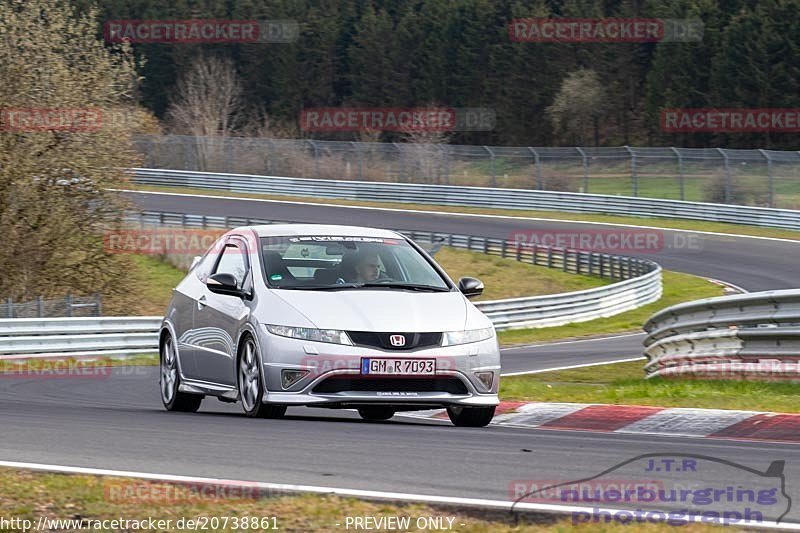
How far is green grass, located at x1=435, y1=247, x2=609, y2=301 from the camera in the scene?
1485 inches

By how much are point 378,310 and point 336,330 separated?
0.37 metres

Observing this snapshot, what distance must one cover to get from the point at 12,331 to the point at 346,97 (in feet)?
269

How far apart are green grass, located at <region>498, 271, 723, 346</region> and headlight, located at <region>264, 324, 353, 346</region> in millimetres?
18130

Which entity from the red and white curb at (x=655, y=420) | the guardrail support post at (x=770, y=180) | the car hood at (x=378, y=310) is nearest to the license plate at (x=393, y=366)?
the car hood at (x=378, y=310)

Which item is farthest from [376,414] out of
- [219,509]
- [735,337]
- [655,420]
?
[219,509]

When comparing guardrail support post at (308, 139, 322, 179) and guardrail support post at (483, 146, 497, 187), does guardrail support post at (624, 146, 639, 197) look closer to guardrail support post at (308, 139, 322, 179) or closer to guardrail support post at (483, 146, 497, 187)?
guardrail support post at (483, 146, 497, 187)

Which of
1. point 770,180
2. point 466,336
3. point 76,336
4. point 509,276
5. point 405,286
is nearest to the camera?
point 466,336

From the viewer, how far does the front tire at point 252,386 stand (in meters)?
9.92

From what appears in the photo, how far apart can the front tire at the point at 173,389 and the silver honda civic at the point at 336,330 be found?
0.16 metres

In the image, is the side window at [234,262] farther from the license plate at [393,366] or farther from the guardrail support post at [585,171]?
the guardrail support post at [585,171]

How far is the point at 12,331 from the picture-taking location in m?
21.3

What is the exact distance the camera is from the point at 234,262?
11.0 metres

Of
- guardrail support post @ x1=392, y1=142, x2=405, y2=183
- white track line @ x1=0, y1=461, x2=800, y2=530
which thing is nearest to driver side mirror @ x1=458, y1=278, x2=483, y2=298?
white track line @ x1=0, y1=461, x2=800, y2=530

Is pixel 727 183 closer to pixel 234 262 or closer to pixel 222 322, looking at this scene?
pixel 234 262
